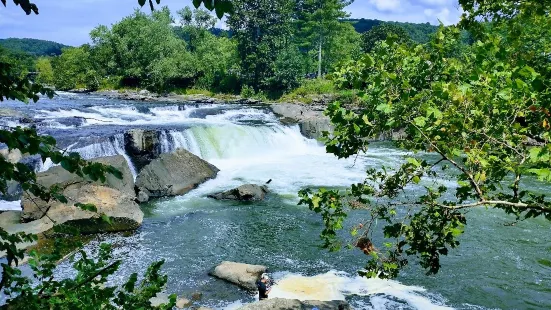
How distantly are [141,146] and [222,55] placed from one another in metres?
37.0

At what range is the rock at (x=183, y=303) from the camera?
30.9 feet

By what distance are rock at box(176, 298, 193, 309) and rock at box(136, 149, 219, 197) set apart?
8637 millimetres

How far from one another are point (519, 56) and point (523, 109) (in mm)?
751

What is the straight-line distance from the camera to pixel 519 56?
15.0 ft

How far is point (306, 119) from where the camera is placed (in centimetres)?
3138

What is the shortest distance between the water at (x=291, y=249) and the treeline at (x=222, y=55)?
28.1 meters

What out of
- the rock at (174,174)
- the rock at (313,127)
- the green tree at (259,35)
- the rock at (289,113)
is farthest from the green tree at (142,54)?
the rock at (174,174)

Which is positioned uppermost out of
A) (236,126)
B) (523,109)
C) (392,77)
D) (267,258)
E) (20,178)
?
(392,77)

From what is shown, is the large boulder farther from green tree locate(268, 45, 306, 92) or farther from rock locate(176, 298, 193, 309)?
green tree locate(268, 45, 306, 92)

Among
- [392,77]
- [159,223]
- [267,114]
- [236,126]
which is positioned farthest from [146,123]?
[392,77]

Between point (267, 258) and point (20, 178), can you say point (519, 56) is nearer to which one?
point (20, 178)

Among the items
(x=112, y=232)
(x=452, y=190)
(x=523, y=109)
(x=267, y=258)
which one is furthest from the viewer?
(x=452, y=190)

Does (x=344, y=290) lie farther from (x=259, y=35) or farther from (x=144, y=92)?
(x=259, y=35)

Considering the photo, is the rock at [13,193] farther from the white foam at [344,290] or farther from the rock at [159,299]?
the white foam at [344,290]
